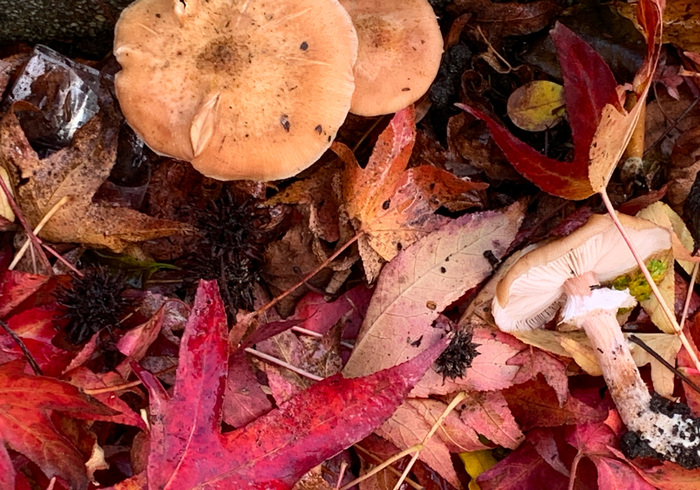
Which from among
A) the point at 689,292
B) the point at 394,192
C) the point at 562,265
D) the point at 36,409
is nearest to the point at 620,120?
the point at 562,265

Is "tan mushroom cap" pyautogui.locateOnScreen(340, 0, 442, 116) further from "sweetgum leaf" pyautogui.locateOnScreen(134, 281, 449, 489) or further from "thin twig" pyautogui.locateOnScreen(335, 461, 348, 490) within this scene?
"thin twig" pyautogui.locateOnScreen(335, 461, 348, 490)

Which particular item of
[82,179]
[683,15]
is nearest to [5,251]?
[82,179]

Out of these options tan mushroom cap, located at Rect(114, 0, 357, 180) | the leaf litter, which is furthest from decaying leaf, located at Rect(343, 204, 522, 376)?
tan mushroom cap, located at Rect(114, 0, 357, 180)

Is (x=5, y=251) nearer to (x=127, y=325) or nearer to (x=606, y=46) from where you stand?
(x=127, y=325)

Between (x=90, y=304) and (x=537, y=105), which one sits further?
(x=537, y=105)

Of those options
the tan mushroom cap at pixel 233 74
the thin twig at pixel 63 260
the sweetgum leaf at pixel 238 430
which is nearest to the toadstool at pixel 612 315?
the sweetgum leaf at pixel 238 430

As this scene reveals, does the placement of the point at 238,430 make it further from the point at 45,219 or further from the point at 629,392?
the point at 629,392

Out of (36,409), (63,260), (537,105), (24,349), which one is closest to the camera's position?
(36,409)
